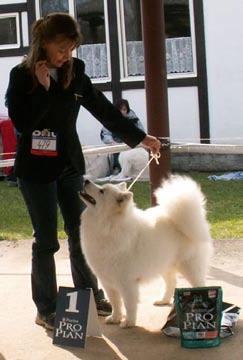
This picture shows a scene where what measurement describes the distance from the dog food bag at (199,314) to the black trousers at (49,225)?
2.69 feet

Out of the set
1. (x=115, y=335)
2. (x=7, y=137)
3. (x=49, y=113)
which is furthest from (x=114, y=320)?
(x=7, y=137)

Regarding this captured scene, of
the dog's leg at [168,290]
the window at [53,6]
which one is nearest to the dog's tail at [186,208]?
the dog's leg at [168,290]

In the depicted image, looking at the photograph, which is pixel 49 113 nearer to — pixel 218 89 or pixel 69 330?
pixel 69 330

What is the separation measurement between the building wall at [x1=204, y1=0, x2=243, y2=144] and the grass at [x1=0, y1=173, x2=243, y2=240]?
1.19 meters

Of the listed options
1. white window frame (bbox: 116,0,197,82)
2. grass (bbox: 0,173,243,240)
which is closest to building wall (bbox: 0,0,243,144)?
white window frame (bbox: 116,0,197,82)

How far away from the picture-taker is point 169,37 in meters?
11.5

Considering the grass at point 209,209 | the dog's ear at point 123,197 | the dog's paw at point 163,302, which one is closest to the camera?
the dog's ear at point 123,197

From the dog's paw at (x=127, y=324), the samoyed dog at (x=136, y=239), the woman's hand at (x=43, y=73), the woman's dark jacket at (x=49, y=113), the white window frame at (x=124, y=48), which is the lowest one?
the dog's paw at (x=127, y=324)

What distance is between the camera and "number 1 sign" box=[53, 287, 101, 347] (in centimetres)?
348

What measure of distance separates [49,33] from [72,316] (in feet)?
4.89

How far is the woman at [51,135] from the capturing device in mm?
3498

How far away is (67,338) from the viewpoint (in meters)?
3.50

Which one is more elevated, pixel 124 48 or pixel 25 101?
pixel 124 48

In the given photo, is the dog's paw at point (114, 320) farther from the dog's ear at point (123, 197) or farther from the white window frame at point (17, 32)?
the white window frame at point (17, 32)
